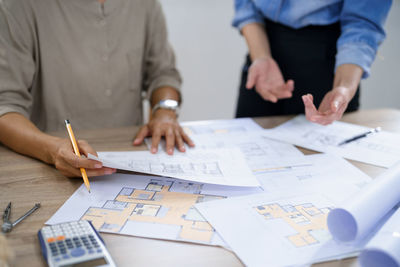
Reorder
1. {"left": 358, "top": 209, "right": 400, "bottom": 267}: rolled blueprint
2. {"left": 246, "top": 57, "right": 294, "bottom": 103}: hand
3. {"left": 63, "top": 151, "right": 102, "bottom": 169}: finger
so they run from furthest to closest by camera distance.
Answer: {"left": 246, "top": 57, "right": 294, "bottom": 103}: hand → {"left": 63, "top": 151, "right": 102, "bottom": 169}: finger → {"left": 358, "top": 209, "right": 400, "bottom": 267}: rolled blueprint

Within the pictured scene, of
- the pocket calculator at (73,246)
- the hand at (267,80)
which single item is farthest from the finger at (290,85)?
the pocket calculator at (73,246)

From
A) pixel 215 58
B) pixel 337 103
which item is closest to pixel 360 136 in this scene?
pixel 337 103

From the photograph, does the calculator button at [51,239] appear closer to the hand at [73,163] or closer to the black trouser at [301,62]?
the hand at [73,163]

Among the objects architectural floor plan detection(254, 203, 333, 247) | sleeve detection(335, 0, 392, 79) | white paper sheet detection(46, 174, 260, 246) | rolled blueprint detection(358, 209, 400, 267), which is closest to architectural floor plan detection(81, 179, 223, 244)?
white paper sheet detection(46, 174, 260, 246)

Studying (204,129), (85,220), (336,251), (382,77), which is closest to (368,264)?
(336,251)

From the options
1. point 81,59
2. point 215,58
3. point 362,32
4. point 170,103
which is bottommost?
point 215,58

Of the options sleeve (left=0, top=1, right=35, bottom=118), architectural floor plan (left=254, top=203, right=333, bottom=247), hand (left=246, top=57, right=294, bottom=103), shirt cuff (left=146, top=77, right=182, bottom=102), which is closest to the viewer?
architectural floor plan (left=254, top=203, right=333, bottom=247)

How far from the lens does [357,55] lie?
39.1 inches

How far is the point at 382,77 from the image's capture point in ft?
8.46

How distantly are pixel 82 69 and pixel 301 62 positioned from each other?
731 millimetres

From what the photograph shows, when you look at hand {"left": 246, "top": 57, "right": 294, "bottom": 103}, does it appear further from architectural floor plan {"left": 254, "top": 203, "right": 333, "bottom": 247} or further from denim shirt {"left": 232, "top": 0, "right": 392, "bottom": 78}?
architectural floor plan {"left": 254, "top": 203, "right": 333, "bottom": 247}

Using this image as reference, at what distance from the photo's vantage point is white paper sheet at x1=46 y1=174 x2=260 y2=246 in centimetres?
53

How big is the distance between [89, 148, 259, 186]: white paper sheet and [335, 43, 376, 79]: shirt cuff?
458mm

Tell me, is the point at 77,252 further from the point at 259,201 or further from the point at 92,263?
the point at 259,201
